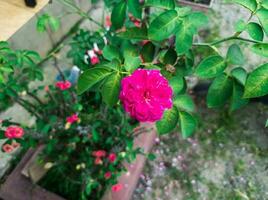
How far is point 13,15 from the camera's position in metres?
1.90

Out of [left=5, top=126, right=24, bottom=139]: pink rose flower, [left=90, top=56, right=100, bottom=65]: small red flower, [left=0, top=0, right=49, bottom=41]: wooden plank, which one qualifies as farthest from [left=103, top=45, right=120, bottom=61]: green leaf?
[left=0, top=0, right=49, bottom=41]: wooden plank

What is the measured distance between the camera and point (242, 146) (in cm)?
215

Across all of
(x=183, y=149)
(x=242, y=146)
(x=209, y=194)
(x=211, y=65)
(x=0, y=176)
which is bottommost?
(x=0, y=176)

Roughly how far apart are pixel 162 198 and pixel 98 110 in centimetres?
75

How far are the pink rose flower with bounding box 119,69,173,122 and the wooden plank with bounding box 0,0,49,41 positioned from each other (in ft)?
4.05

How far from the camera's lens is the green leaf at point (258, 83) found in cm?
81

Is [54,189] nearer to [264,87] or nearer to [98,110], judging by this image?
[98,110]

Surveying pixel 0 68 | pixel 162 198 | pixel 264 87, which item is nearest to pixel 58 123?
pixel 0 68

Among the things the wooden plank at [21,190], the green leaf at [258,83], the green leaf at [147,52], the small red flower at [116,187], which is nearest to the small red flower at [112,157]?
the small red flower at [116,187]

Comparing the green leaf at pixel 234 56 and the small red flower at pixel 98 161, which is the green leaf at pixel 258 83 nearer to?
the green leaf at pixel 234 56

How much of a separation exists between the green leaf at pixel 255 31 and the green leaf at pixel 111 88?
407mm

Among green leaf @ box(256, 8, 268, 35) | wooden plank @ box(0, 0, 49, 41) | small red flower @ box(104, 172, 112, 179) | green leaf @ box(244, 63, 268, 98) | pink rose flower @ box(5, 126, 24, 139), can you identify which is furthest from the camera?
wooden plank @ box(0, 0, 49, 41)

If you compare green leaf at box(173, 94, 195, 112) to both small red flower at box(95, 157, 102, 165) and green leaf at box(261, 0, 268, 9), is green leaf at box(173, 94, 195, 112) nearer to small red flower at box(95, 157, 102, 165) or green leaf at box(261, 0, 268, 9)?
green leaf at box(261, 0, 268, 9)

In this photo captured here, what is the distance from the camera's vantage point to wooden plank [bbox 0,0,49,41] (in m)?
1.83
